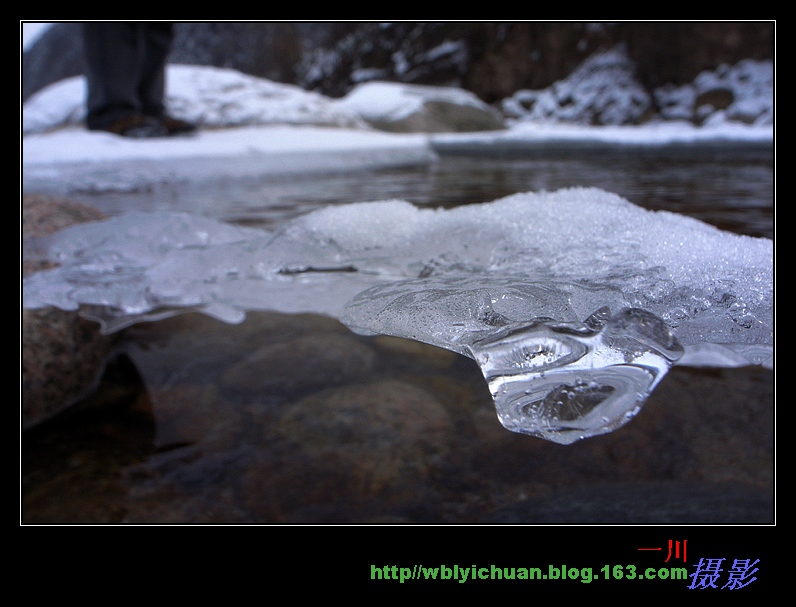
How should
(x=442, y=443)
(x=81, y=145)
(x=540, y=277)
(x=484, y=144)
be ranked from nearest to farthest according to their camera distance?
1. (x=540, y=277)
2. (x=442, y=443)
3. (x=81, y=145)
4. (x=484, y=144)

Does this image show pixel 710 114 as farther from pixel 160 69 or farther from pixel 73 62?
pixel 73 62

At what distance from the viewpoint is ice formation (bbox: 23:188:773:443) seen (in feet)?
2.05

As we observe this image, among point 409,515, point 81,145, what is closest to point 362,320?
point 409,515

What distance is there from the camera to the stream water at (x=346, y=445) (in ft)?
3.36

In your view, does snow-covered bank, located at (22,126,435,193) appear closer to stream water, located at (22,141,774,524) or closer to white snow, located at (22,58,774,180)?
white snow, located at (22,58,774,180)

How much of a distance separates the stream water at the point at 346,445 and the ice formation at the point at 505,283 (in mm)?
138

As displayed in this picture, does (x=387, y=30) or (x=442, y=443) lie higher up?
(x=387, y=30)

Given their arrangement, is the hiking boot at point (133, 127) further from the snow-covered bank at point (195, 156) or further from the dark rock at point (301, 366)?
the dark rock at point (301, 366)

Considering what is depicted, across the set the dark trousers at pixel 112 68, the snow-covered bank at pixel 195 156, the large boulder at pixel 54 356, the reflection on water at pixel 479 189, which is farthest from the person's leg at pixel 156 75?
the large boulder at pixel 54 356

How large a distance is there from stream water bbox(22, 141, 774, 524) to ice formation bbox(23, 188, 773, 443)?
14cm

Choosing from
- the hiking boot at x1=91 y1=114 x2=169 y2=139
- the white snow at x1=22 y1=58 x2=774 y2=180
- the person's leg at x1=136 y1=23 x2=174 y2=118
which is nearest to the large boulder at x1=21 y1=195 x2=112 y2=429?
the white snow at x1=22 y1=58 x2=774 y2=180

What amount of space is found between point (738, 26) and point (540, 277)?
42.7ft

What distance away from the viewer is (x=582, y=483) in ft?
3.49

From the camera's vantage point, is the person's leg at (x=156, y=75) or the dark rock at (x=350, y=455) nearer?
the dark rock at (x=350, y=455)
